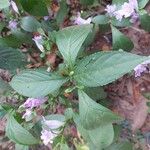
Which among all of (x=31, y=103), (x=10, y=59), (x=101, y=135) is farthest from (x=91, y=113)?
(x=10, y=59)

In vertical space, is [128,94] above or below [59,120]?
below

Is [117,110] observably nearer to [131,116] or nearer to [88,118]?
[131,116]

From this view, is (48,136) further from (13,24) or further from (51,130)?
(13,24)

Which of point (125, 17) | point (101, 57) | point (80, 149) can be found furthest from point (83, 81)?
point (125, 17)

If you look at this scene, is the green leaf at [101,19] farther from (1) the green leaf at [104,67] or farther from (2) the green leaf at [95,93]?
(1) the green leaf at [104,67]

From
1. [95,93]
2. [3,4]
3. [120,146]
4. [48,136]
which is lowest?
[120,146]
